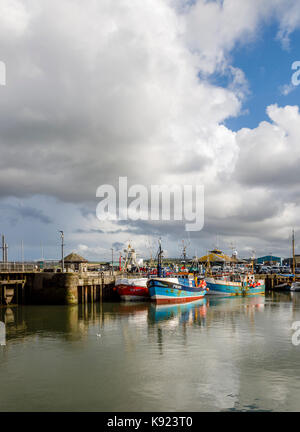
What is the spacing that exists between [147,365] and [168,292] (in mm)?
40127

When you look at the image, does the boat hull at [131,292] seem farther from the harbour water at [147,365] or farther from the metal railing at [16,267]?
the harbour water at [147,365]

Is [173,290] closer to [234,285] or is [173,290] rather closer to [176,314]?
[176,314]

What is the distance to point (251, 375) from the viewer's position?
23375 mm

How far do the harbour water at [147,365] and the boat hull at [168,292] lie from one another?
17.0 m

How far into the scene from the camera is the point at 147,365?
25719 mm

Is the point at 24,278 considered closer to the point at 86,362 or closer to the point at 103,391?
the point at 86,362

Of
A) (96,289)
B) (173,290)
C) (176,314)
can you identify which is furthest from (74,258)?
(176,314)

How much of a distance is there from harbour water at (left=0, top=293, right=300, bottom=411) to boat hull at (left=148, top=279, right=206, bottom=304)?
669 inches

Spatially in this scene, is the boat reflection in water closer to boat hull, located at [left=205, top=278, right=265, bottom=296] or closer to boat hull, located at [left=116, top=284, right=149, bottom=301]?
boat hull, located at [left=116, top=284, right=149, bottom=301]

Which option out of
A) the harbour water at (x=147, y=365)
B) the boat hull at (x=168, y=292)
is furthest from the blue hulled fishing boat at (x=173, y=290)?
the harbour water at (x=147, y=365)

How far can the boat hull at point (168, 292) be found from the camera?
6425 cm

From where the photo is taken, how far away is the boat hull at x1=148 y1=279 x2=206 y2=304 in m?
64.2

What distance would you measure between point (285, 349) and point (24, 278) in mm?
43807
